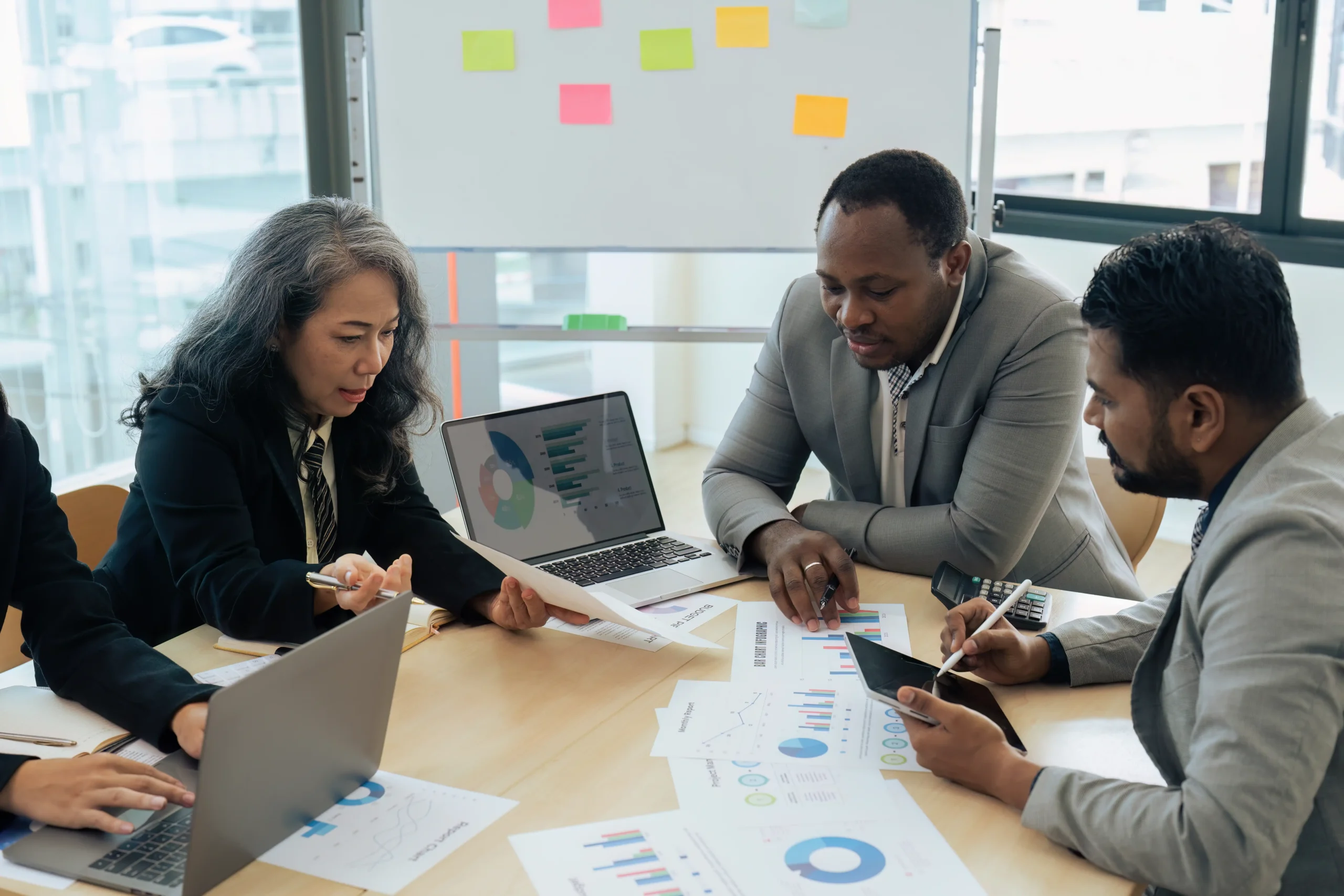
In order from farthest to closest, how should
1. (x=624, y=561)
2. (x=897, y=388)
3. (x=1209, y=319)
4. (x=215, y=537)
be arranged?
(x=897, y=388) < (x=624, y=561) < (x=215, y=537) < (x=1209, y=319)

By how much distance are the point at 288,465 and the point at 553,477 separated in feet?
1.28

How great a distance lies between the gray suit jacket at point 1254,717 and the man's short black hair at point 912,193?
76 centimetres

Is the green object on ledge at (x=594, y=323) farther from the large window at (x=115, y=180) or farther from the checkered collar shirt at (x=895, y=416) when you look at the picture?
the checkered collar shirt at (x=895, y=416)

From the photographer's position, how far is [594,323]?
280cm

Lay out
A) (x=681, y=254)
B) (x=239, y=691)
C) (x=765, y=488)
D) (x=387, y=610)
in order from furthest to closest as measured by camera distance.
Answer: (x=681, y=254)
(x=765, y=488)
(x=387, y=610)
(x=239, y=691)

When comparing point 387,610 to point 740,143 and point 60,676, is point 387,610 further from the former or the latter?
point 740,143

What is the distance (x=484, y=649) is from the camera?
1.50 metres

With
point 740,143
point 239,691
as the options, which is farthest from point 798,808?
point 740,143

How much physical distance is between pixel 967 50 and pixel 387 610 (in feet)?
6.43

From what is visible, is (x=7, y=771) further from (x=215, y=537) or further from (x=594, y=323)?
(x=594, y=323)

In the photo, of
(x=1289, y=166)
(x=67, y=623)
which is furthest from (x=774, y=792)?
(x=1289, y=166)

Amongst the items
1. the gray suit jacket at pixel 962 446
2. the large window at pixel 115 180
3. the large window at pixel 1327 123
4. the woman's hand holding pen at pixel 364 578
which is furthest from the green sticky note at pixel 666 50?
the large window at pixel 1327 123

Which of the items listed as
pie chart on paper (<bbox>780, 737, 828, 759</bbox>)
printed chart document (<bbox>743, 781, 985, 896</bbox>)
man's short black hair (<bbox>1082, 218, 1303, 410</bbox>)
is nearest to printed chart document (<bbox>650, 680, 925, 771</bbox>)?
pie chart on paper (<bbox>780, 737, 828, 759</bbox>)

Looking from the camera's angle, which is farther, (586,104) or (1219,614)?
(586,104)
